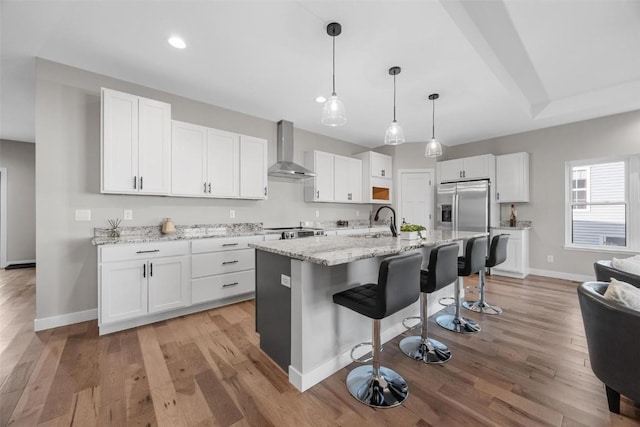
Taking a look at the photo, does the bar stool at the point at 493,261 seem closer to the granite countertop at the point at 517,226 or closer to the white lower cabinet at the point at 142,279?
the granite countertop at the point at 517,226

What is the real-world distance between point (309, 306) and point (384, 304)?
513 mm

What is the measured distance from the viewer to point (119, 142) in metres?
2.74

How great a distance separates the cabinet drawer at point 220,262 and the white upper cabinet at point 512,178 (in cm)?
461

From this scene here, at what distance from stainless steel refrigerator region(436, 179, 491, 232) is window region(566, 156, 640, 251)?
50.2 inches

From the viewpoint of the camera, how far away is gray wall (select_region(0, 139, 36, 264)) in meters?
5.30

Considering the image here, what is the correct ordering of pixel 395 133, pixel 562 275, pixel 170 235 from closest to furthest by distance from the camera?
pixel 395 133 < pixel 170 235 < pixel 562 275

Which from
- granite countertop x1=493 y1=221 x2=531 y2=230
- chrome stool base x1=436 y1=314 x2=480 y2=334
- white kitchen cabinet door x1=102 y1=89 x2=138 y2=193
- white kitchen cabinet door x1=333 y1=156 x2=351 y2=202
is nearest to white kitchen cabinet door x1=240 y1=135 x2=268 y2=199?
white kitchen cabinet door x1=102 y1=89 x2=138 y2=193

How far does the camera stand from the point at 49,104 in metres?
2.68

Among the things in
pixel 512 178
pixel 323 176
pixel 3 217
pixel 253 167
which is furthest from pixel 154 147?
pixel 512 178

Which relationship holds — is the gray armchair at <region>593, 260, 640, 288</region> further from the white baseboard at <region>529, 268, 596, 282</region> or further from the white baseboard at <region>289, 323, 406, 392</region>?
the white baseboard at <region>529, 268, 596, 282</region>

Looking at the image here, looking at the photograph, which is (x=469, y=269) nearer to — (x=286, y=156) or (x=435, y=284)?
(x=435, y=284)

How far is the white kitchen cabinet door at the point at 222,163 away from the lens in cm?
346

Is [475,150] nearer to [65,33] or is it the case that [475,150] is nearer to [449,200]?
[449,200]

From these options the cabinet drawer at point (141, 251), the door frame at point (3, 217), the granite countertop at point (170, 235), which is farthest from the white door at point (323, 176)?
the door frame at point (3, 217)
